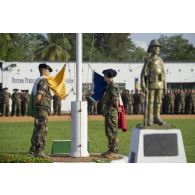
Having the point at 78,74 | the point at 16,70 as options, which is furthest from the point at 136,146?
the point at 16,70

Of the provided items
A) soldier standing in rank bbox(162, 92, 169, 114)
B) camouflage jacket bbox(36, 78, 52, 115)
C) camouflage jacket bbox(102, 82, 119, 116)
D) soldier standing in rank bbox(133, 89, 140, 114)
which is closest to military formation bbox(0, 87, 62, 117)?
soldier standing in rank bbox(133, 89, 140, 114)

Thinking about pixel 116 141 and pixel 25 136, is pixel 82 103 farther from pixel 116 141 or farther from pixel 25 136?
pixel 25 136

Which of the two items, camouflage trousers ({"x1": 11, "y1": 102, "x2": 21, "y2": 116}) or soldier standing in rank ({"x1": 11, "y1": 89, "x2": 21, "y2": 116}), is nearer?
soldier standing in rank ({"x1": 11, "y1": 89, "x2": 21, "y2": 116})

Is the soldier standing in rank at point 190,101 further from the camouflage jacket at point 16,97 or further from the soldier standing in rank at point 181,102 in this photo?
the camouflage jacket at point 16,97

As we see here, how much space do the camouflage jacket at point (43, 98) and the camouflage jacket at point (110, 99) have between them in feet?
4.15

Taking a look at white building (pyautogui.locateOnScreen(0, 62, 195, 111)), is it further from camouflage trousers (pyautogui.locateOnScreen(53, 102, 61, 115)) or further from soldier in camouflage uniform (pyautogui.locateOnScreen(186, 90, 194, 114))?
camouflage trousers (pyautogui.locateOnScreen(53, 102, 61, 115))

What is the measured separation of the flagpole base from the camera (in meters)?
13.5

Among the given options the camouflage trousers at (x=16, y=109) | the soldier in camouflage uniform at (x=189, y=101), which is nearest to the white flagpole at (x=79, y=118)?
the soldier in camouflage uniform at (x=189, y=101)

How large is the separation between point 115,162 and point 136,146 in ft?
3.61

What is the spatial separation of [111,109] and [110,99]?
223mm

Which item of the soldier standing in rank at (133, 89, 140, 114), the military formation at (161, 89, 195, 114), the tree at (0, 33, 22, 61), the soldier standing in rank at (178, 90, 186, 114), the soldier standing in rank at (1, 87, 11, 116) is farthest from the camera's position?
the soldier standing in rank at (133, 89, 140, 114)

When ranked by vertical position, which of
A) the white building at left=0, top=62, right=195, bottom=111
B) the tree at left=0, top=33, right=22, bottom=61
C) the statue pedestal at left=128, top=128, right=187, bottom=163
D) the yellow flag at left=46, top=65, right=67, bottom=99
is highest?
the tree at left=0, top=33, right=22, bottom=61

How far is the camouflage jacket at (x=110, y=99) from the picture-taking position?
13.5 metres

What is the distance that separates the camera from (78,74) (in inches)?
534
